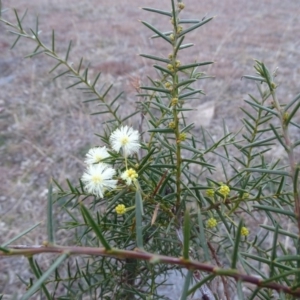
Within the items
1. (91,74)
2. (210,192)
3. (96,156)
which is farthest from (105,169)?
(91,74)

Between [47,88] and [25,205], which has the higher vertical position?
[47,88]

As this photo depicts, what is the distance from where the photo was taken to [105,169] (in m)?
0.40

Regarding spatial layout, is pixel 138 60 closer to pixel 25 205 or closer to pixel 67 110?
pixel 67 110

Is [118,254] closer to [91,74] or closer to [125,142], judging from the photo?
[125,142]

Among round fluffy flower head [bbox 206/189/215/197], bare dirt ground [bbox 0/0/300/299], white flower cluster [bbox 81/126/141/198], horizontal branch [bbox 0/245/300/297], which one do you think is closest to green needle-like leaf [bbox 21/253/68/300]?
horizontal branch [bbox 0/245/300/297]

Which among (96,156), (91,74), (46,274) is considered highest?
(91,74)

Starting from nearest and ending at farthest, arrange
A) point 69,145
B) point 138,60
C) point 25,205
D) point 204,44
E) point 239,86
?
point 25,205 < point 69,145 < point 239,86 < point 138,60 < point 204,44

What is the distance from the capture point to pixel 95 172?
1.27 ft

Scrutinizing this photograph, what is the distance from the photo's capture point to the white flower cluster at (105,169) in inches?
15.0

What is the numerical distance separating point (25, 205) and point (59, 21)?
232 centimetres

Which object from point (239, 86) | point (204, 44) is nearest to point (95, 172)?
point (239, 86)

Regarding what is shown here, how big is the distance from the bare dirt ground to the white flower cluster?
0.51 m

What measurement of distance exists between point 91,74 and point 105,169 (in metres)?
2.18

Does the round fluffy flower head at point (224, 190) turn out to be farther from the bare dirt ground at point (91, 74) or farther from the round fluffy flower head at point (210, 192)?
the bare dirt ground at point (91, 74)
